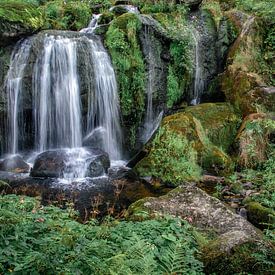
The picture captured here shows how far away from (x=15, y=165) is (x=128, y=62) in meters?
4.43

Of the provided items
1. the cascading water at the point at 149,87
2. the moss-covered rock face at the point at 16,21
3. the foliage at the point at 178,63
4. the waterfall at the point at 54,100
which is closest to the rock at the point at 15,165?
the waterfall at the point at 54,100

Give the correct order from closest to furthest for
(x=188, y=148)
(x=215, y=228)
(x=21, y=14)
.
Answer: (x=215, y=228), (x=188, y=148), (x=21, y=14)

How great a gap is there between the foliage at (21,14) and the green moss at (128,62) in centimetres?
213

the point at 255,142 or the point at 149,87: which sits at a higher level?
the point at 149,87

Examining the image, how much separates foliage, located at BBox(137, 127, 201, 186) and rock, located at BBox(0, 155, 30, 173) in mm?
2936

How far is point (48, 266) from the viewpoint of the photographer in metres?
2.74

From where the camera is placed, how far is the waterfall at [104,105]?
11383mm

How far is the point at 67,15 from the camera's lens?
12859mm

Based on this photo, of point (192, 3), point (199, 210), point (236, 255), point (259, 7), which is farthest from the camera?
point (192, 3)

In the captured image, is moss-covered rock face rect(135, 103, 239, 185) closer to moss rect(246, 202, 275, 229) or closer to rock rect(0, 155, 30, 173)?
moss rect(246, 202, 275, 229)

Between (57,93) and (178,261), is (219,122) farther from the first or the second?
(178,261)

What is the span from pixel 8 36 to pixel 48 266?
9.29 m

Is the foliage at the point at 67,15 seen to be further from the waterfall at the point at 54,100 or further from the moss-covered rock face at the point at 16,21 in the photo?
the waterfall at the point at 54,100

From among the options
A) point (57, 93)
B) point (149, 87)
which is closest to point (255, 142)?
point (149, 87)
